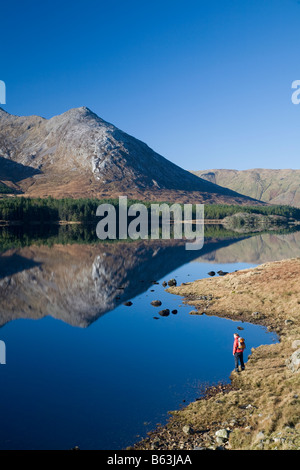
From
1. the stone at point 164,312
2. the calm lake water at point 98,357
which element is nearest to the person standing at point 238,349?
the calm lake water at point 98,357

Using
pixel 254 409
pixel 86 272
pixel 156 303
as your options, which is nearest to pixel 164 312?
pixel 156 303

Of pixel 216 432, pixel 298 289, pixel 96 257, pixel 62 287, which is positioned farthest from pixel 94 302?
pixel 96 257

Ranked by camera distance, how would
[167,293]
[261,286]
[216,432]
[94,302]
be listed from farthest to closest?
[167,293] → [94,302] → [261,286] → [216,432]

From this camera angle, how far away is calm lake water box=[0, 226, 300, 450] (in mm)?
21141

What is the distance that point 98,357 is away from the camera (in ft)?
103

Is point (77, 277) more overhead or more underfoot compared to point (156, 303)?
more overhead

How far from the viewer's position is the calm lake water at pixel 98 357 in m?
21.1

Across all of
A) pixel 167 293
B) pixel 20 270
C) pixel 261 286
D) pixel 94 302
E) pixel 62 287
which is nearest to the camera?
pixel 261 286

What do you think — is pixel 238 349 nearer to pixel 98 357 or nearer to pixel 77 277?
pixel 98 357

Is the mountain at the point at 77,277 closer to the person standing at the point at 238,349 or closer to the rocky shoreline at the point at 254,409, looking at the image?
the person standing at the point at 238,349

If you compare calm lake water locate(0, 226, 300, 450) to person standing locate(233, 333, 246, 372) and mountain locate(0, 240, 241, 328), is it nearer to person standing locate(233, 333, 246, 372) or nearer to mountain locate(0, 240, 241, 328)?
mountain locate(0, 240, 241, 328)

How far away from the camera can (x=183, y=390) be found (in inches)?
981
